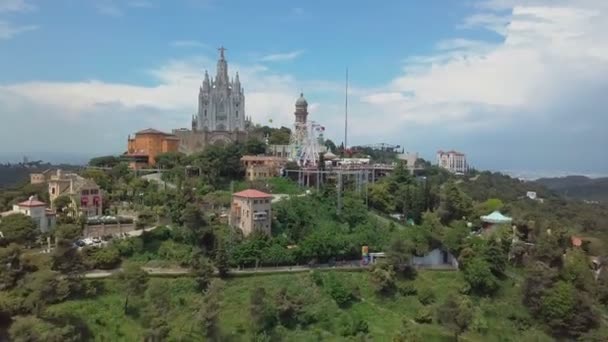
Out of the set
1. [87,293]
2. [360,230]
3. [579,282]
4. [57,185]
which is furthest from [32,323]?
[579,282]

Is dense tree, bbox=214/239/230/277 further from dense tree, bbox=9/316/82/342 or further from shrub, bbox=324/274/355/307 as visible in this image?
dense tree, bbox=9/316/82/342

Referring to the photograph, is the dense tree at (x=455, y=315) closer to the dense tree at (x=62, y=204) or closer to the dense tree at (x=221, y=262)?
the dense tree at (x=221, y=262)

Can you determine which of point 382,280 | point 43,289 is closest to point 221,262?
point 382,280

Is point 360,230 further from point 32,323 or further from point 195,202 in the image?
point 32,323

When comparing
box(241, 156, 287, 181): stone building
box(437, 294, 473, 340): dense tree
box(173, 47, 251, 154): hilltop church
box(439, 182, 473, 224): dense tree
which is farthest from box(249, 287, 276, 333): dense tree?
box(173, 47, 251, 154): hilltop church

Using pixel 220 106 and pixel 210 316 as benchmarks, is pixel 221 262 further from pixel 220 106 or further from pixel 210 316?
pixel 220 106
